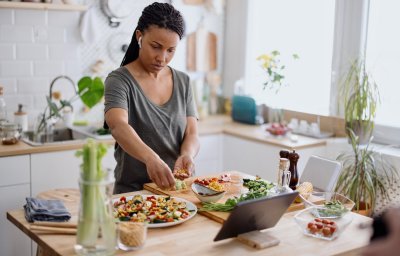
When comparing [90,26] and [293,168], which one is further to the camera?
[90,26]

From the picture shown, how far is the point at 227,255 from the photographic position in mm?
1930

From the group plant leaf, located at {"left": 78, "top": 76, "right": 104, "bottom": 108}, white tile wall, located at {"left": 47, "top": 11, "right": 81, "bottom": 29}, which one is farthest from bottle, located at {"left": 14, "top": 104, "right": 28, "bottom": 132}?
white tile wall, located at {"left": 47, "top": 11, "right": 81, "bottom": 29}

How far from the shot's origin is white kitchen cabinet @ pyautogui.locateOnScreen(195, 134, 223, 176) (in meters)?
4.31

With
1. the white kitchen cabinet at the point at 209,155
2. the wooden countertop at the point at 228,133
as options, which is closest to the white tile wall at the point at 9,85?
the wooden countertop at the point at 228,133

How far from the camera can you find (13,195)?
3.51m

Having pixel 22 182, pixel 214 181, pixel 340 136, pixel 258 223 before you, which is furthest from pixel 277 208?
A: pixel 340 136

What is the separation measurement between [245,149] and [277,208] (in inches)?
85.1

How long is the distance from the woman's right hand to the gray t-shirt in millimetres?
355

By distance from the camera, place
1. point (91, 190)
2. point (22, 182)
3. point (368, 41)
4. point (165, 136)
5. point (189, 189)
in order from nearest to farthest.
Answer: point (91, 190) < point (189, 189) < point (165, 136) < point (22, 182) < point (368, 41)

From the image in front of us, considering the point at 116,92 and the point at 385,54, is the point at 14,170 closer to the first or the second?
the point at 116,92

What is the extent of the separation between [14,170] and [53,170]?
247mm

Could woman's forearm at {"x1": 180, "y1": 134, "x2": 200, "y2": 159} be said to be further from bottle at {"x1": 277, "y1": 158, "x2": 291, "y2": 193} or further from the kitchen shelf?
the kitchen shelf

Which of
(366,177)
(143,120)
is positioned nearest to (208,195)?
(143,120)

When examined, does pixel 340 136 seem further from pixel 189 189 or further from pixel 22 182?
pixel 22 182
